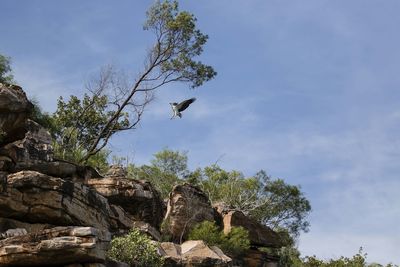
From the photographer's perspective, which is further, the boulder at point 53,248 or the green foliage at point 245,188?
the green foliage at point 245,188

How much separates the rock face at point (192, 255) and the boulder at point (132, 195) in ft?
6.16

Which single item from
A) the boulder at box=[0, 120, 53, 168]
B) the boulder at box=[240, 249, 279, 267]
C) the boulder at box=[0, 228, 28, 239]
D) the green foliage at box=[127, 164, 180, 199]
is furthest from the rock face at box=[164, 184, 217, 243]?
the green foliage at box=[127, 164, 180, 199]

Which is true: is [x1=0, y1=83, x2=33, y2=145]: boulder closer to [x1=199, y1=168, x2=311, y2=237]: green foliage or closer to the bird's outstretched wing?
the bird's outstretched wing

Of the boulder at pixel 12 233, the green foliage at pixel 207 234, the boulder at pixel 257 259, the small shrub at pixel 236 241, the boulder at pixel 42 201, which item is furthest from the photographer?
the boulder at pixel 257 259

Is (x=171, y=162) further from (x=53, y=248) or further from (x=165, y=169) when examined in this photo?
(x=53, y=248)

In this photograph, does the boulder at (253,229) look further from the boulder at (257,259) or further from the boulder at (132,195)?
the boulder at (132,195)

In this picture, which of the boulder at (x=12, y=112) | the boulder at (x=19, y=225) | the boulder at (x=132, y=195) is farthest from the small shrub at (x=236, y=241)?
the boulder at (x=12, y=112)

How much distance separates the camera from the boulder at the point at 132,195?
27.2m

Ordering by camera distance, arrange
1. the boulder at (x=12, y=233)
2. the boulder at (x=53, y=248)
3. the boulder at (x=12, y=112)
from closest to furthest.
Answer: the boulder at (x=53, y=248)
the boulder at (x=12, y=233)
the boulder at (x=12, y=112)

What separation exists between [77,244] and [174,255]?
852cm

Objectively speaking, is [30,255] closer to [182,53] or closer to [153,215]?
[153,215]

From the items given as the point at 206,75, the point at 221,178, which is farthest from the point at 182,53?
the point at 221,178

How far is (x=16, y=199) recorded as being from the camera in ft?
68.5

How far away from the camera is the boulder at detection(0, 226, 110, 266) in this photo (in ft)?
59.2
